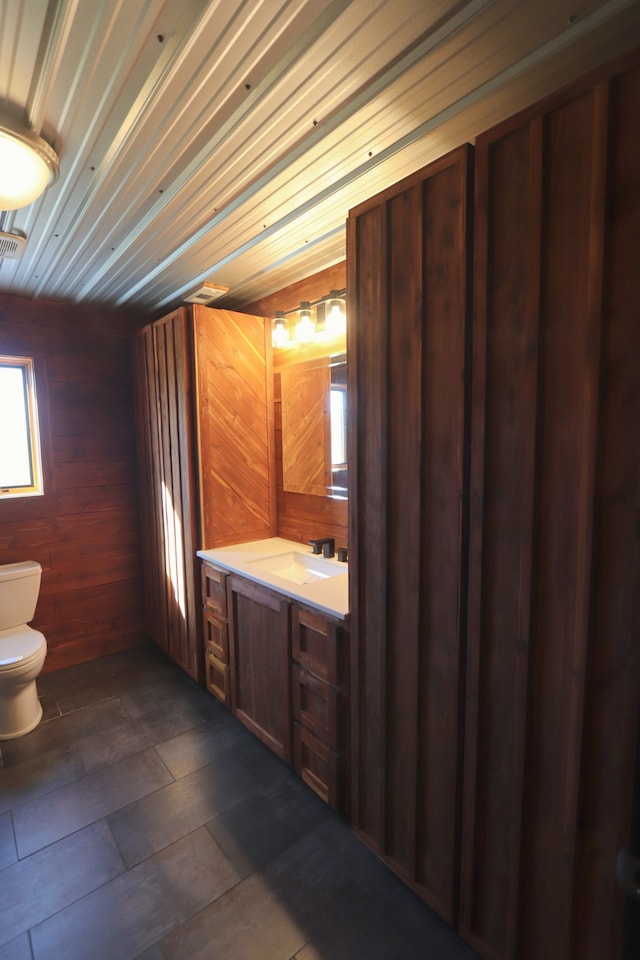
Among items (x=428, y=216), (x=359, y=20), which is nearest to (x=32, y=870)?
(x=428, y=216)

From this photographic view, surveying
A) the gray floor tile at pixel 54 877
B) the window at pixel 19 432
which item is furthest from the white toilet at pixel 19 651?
the gray floor tile at pixel 54 877

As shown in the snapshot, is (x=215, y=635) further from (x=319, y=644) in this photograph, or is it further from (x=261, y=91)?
(x=261, y=91)

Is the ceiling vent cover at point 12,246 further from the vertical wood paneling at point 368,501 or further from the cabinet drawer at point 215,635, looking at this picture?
the cabinet drawer at point 215,635

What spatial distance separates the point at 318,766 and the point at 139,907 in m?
0.77

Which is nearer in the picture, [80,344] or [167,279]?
[167,279]

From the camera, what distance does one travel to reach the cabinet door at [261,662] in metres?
2.02

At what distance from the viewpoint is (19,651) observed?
2385mm

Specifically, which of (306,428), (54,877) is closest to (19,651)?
(54,877)

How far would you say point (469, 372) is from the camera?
4.02 feet

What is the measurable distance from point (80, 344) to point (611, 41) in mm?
3129

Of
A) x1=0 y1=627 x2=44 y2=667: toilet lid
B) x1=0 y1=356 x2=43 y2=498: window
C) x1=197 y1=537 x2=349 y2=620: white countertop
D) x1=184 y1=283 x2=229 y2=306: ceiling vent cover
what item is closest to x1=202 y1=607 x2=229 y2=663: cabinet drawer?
x1=197 y1=537 x2=349 y2=620: white countertop

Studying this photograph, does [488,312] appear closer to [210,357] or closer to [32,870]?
[210,357]

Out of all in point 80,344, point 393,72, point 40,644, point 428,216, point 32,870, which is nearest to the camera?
point 393,72

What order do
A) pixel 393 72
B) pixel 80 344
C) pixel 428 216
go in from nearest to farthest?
pixel 393 72 → pixel 428 216 → pixel 80 344
